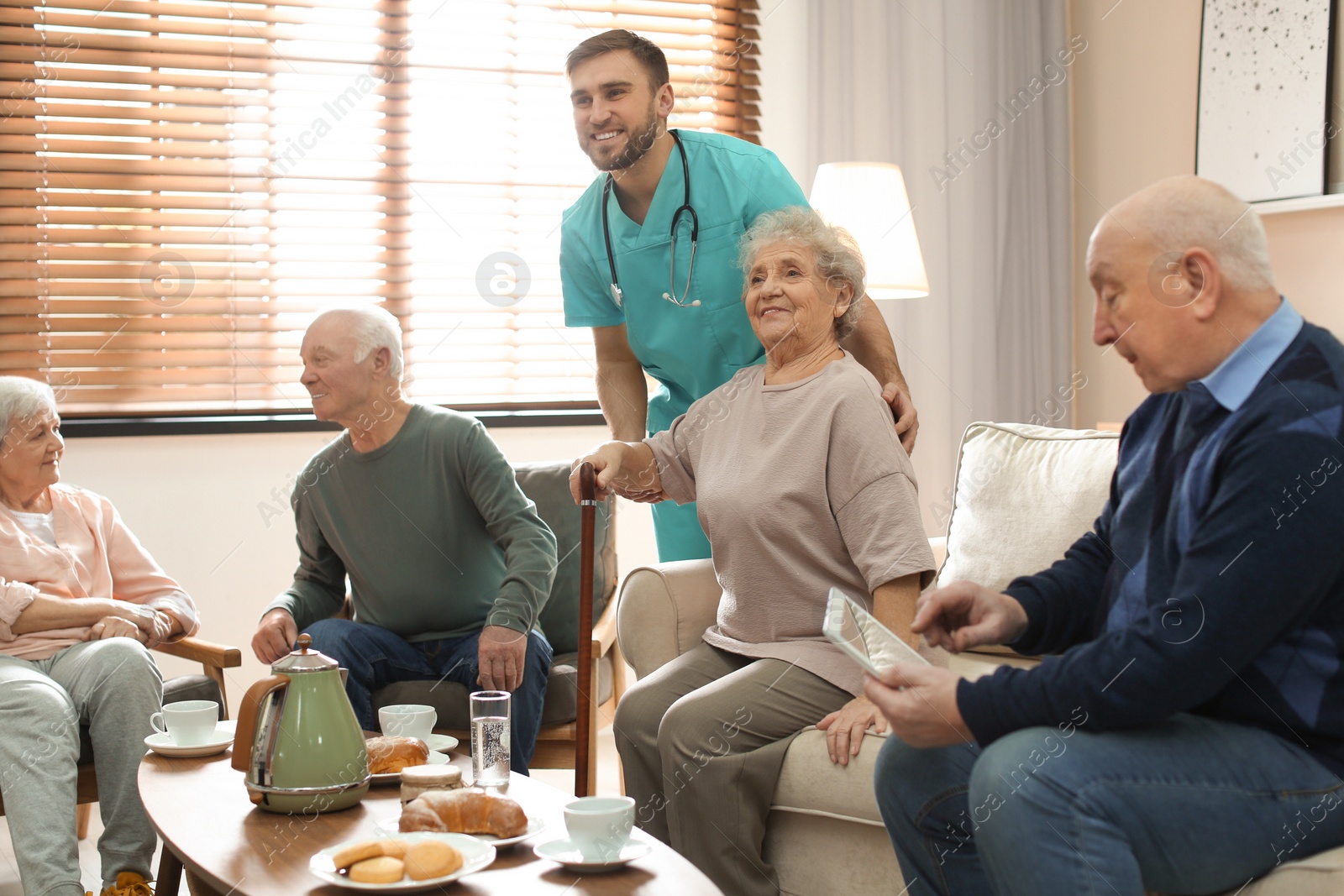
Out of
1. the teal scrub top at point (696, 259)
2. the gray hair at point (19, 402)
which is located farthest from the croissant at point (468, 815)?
the gray hair at point (19, 402)

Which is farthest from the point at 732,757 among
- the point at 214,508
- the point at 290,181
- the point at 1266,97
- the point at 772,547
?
the point at 1266,97

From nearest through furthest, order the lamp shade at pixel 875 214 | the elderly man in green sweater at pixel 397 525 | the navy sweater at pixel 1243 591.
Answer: the navy sweater at pixel 1243 591
the elderly man in green sweater at pixel 397 525
the lamp shade at pixel 875 214

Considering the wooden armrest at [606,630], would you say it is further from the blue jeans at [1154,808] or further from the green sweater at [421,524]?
the blue jeans at [1154,808]

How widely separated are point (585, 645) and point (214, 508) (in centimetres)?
174

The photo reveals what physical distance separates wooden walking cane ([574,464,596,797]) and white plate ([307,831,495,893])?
0.70 m

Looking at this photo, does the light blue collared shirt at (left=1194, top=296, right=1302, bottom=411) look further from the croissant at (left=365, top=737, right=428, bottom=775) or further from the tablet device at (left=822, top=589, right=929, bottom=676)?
the croissant at (left=365, top=737, right=428, bottom=775)

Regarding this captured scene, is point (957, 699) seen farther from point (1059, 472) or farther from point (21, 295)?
point (21, 295)

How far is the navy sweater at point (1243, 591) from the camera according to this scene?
3.49 ft

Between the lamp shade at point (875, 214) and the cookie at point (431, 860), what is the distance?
2233 millimetres

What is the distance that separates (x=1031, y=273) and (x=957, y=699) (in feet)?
9.70

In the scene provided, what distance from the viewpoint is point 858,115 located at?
3.70 m

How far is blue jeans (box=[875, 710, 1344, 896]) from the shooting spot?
110 centimetres

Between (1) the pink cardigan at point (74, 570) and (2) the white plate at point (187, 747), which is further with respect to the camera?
(1) the pink cardigan at point (74, 570)

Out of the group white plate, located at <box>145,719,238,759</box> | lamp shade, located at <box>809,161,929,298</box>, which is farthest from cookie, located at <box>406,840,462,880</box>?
lamp shade, located at <box>809,161,929,298</box>
